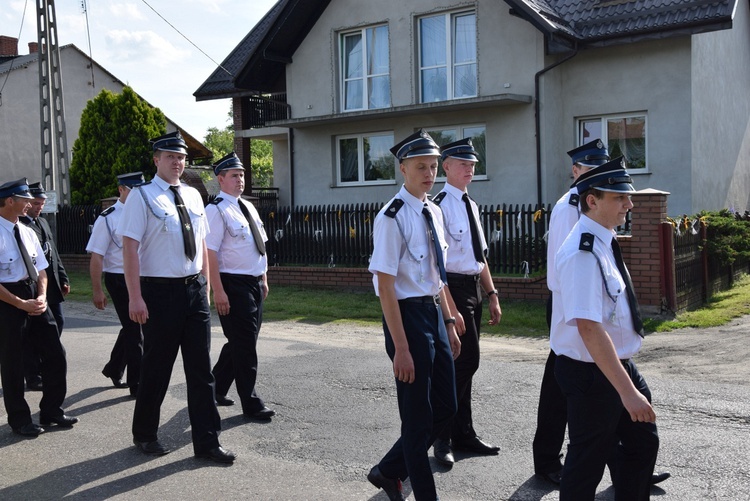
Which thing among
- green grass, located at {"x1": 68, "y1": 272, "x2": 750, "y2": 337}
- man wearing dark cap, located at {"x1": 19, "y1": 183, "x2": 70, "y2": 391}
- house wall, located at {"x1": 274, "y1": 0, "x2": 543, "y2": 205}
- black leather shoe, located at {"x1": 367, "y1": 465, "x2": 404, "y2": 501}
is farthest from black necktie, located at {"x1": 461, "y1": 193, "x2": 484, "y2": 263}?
house wall, located at {"x1": 274, "y1": 0, "x2": 543, "y2": 205}

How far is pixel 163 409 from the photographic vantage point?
721 centimetres

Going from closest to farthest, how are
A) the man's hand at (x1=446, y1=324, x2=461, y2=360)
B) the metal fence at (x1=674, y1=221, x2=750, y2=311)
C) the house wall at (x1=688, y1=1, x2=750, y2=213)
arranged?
the man's hand at (x1=446, y1=324, x2=461, y2=360)
the metal fence at (x1=674, y1=221, x2=750, y2=311)
the house wall at (x1=688, y1=1, x2=750, y2=213)

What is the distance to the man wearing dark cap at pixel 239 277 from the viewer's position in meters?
6.78

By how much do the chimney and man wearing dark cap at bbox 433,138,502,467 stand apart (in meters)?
42.5

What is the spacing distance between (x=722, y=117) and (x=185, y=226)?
57.5 feet

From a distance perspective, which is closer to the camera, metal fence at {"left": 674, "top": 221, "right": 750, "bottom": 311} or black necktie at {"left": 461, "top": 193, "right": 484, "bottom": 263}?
black necktie at {"left": 461, "top": 193, "right": 484, "bottom": 263}

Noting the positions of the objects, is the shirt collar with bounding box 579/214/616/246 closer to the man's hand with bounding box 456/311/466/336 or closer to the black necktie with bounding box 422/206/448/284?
the black necktie with bounding box 422/206/448/284

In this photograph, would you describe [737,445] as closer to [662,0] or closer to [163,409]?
[163,409]

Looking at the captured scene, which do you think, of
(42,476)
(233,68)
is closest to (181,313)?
(42,476)

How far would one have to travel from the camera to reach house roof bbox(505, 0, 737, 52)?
1678cm

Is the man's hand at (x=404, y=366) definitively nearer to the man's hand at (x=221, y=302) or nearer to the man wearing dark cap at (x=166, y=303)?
the man wearing dark cap at (x=166, y=303)

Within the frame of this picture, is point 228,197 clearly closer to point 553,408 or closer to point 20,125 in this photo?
point 553,408

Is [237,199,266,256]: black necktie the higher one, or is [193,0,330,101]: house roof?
[193,0,330,101]: house roof

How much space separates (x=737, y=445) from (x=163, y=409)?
15.2 feet
